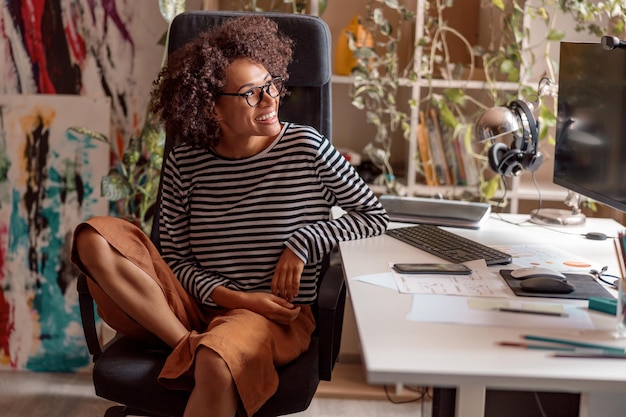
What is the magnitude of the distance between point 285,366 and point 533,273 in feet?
1.67

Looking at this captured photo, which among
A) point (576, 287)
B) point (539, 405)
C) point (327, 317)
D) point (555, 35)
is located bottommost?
point (539, 405)

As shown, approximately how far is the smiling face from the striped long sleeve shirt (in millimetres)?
43

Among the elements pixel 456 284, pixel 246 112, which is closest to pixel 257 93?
pixel 246 112

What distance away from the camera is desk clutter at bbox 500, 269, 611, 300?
1428 millimetres

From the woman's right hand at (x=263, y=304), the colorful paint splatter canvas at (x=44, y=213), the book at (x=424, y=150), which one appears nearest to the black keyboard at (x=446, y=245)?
the woman's right hand at (x=263, y=304)

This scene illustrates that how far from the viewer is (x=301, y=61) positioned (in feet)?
6.70

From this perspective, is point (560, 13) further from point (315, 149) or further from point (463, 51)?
point (315, 149)

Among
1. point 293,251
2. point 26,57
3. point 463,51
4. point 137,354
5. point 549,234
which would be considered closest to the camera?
point 137,354

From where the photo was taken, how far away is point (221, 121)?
1.93 metres

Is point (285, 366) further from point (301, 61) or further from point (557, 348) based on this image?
point (301, 61)

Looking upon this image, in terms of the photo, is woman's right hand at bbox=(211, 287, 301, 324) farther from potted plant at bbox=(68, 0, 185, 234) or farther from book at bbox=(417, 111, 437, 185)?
book at bbox=(417, 111, 437, 185)

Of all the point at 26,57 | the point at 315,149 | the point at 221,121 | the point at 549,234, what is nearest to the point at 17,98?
the point at 26,57

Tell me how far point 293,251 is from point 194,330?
0.26 metres

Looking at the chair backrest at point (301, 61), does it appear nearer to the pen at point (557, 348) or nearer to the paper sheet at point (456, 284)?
the paper sheet at point (456, 284)
